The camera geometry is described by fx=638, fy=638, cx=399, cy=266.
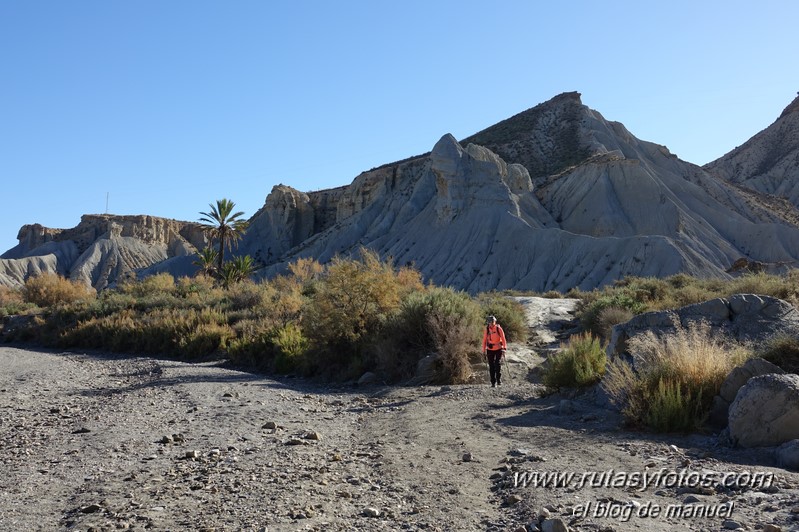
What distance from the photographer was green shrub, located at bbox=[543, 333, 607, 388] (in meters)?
11.3

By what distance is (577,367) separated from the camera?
37.8 feet

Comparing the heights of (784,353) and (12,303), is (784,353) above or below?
below

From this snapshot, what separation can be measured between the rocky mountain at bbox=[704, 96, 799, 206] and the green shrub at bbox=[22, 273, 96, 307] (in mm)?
72319

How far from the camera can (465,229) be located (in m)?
57.0

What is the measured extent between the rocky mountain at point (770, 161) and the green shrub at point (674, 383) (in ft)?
262

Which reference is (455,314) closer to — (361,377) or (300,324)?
(361,377)

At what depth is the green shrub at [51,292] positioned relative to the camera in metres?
41.0

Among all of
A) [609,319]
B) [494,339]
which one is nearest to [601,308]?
[609,319]

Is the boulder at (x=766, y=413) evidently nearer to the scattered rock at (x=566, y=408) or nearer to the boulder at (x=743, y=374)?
the boulder at (x=743, y=374)

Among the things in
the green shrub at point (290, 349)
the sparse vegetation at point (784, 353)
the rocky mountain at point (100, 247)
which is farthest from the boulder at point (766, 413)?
the rocky mountain at point (100, 247)

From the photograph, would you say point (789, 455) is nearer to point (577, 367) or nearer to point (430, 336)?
point (577, 367)

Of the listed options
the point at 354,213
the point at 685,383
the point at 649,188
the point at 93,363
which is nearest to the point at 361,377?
the point at 685,383

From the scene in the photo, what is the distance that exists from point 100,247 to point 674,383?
103342 millimetres

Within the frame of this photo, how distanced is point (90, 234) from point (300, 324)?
322ft
